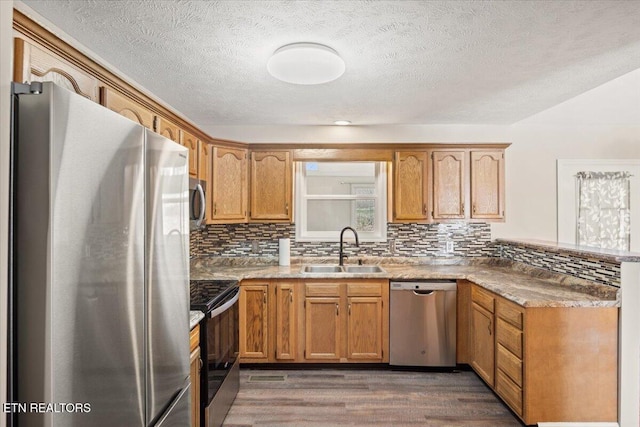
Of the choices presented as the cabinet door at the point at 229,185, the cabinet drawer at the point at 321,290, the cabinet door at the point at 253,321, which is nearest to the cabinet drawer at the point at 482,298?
the cabinet drawer at the point at 321,290

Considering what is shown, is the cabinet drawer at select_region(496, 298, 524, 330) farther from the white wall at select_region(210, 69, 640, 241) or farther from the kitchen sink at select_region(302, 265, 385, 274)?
the white wall at select_region(210, 69, 640, 241)

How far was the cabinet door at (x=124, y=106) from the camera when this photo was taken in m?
1.65

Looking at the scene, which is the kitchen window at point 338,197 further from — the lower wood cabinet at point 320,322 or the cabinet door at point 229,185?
the lower wood cabinet at point 320,322

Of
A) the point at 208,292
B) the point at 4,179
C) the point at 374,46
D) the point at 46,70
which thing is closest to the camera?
the point at 4,179

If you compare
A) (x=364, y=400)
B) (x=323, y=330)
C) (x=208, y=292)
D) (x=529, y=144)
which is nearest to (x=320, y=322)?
(x=323, y=330)

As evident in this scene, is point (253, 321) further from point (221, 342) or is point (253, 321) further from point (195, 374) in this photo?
point (195, 374)

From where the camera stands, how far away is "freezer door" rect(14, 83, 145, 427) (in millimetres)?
765

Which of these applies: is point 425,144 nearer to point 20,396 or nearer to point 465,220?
point 465,220

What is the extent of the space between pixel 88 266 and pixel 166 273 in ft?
1.42

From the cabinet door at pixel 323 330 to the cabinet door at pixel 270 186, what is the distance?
3.00 feet

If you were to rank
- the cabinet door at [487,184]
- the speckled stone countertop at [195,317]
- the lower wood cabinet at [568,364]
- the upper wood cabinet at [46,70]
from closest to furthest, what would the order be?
1. the upper wood cabinet at [46,70]
2. the speckled stone countertop at [195,317]
3. the lower wood cabinet at [568,364]
4. the cabinet door at [487,184]

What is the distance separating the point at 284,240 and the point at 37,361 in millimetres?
2949

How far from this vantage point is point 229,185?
3.46m

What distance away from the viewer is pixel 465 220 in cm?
356
